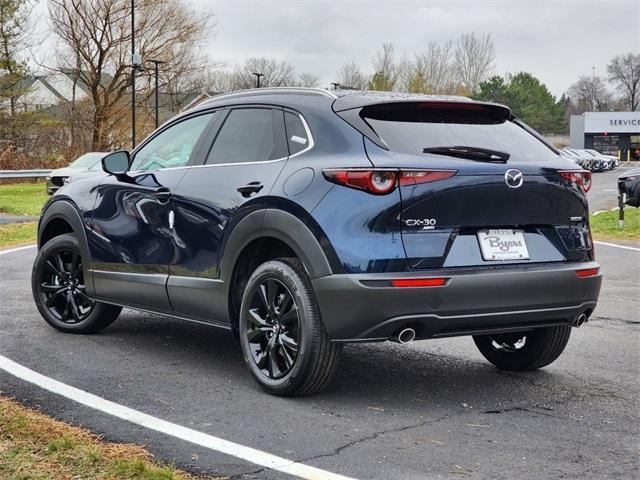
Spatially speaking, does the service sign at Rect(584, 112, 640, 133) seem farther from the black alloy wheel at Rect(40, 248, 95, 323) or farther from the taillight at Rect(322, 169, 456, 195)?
the taillight at Rect(322, 169, 456, 195)

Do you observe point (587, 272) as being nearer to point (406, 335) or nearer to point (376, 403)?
point (406, 335)

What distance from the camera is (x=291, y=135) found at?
5.08 m

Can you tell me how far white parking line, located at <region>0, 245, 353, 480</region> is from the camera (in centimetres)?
370

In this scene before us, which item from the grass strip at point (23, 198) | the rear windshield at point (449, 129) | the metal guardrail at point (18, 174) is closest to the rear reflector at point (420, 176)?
the rear windshield at point (449, 129)

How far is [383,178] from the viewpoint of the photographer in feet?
14.5

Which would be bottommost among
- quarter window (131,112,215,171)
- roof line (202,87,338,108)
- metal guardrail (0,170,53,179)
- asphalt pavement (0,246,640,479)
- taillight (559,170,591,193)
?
asphalt pavement (0,246,640,479)

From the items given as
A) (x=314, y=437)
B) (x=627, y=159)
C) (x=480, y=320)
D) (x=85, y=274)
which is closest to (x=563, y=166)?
(x=480, y=320)

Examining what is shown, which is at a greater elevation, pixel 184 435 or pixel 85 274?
pixel 85 274

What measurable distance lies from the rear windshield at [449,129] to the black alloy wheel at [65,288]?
9.72 feet

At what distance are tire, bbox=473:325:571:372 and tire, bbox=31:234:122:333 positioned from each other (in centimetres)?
276

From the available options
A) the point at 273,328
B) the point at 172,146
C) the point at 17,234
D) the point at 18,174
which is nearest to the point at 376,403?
the point at 273,328

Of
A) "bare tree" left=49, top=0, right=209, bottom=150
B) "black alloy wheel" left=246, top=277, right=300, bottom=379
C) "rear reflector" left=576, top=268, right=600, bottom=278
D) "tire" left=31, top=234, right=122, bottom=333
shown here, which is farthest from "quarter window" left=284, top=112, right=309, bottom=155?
"bare tree" left=49, top=0, right=209, bottom=150

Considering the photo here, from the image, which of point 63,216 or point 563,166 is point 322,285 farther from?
point 63,216

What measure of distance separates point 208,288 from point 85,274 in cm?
154
